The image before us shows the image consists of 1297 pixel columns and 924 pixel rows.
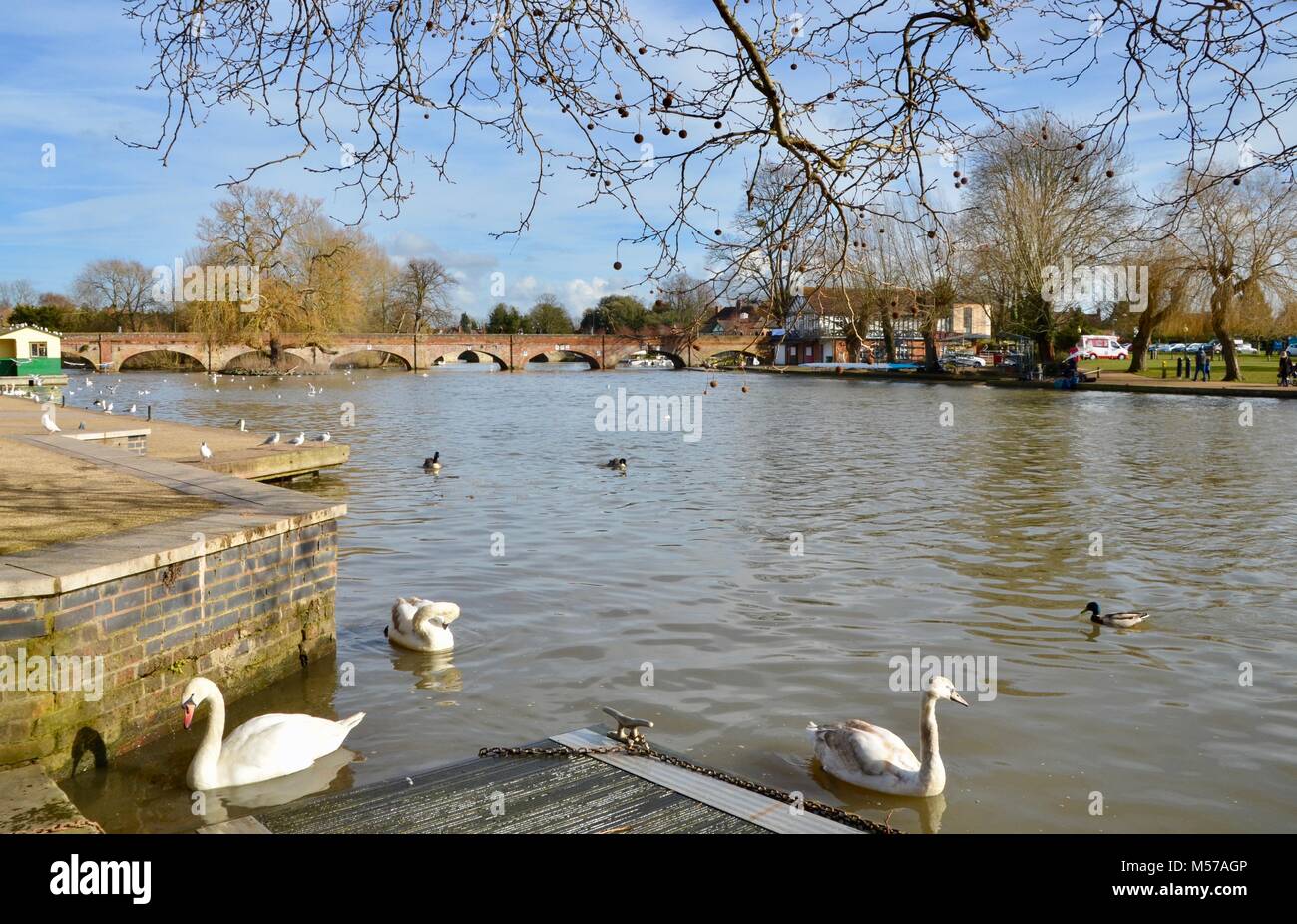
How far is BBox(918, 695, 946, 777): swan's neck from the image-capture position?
6.26 meters

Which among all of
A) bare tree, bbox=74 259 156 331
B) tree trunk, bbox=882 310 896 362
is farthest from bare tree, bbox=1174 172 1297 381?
bare tree, bbox=74 259 156 331

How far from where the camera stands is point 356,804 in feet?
18.6

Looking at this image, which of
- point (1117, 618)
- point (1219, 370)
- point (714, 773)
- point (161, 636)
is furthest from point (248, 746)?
point (1219, 370)

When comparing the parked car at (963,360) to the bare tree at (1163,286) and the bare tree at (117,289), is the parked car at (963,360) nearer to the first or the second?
the bare tree at (1163,286)

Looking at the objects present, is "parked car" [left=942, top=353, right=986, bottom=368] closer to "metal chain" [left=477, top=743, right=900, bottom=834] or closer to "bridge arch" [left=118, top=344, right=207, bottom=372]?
"bridge arch" [left=118, top=344, right=207, bottom=372]

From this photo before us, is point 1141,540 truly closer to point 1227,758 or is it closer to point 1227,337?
point 1227,758

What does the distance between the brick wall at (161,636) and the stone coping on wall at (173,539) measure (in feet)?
0.28

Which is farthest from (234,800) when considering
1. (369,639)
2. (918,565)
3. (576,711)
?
(918,565)

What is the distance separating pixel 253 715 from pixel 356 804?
1.99 m

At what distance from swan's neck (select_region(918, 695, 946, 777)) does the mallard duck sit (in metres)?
3.85

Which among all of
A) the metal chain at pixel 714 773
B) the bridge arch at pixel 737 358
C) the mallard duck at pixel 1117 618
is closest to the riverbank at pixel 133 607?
the metal chain at pixel 714 773

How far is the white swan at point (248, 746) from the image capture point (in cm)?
611

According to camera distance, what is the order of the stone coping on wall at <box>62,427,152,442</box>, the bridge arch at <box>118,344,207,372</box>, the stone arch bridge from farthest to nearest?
1. the bridge arch at <box>118,344,207,372</box>
2. the stone arch bridge
3. the stone coping on wall at <box>62,427,152,442</box>

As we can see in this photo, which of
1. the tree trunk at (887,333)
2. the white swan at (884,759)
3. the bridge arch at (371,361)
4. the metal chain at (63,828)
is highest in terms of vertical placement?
the bridge arch at (371,361)
